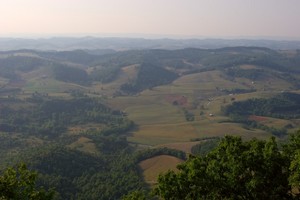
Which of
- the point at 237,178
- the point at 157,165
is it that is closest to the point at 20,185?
the point at 237,178

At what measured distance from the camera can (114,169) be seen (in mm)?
155625

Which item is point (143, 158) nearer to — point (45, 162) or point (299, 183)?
point (45, 162)

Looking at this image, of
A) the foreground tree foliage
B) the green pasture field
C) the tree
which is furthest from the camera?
the green pasture field

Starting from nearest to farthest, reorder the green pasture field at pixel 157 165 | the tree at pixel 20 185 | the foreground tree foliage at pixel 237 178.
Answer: the tree at pixel 20 185
the foreground tree foliage at pixel 237 178
the green pasture field at pixel 157 165

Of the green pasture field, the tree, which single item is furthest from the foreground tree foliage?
the green pasture field

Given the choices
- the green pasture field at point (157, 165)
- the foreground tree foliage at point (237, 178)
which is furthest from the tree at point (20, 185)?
the green pasture field at point (157, 165)

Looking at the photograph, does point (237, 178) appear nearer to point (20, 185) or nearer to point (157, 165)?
point (20, 185)

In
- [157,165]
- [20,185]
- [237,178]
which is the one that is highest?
[20,185]

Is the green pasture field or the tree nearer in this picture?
the tree

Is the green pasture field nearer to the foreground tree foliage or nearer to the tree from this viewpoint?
the foreground tree foliage

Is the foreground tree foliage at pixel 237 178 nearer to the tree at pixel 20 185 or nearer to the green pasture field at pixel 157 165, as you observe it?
the tree at pixel 20 185

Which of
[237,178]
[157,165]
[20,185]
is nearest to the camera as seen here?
[20,185]

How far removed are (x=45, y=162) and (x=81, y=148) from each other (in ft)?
153

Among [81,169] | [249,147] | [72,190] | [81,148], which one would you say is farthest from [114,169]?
[249,147]
